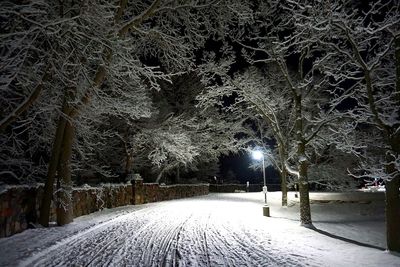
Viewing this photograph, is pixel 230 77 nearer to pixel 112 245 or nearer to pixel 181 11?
pixel 181 11

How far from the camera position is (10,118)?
31.9ft

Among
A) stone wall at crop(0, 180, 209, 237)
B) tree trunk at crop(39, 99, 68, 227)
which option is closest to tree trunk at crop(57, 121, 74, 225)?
tree trunk at crop(39, 99, 68, 227)

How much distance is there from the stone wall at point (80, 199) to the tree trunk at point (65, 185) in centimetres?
74

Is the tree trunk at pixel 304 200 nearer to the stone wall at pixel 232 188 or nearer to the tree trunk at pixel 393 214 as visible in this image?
the tree trunk at pixel 393 214

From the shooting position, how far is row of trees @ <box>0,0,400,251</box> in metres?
8.64

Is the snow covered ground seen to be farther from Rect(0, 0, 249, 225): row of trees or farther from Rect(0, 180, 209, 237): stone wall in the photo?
Rect(0, 0, 249, 225): row of trees

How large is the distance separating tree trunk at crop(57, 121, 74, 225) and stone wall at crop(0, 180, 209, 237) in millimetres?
736

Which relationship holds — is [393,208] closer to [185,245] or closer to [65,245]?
[185,245]

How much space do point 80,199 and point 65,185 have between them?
330cm

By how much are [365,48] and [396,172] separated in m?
4.18

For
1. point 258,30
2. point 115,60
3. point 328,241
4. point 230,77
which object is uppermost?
point 258,30

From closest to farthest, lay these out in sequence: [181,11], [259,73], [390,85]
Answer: [390,85] < [181,11] < [259,73]

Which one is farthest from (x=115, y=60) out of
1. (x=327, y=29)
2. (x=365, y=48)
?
(x=365, y=48)

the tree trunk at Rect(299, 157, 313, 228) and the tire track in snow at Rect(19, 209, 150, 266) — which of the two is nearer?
the tire track in snow at Rect(19, 209, 150, 266)
